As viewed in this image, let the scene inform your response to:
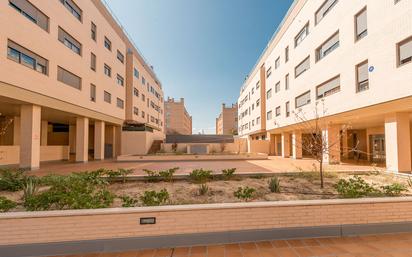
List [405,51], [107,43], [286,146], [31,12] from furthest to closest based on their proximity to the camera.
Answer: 1. [286,146]
2. [107,43]
3. [31,12]
4. [405,51]

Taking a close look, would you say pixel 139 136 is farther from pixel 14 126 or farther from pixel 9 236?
pixel 9 236

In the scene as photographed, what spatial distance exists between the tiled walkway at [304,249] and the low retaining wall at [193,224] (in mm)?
119

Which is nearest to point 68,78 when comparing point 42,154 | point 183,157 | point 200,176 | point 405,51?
point 42,154

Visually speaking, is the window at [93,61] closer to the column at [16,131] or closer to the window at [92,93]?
the window at [92,93]

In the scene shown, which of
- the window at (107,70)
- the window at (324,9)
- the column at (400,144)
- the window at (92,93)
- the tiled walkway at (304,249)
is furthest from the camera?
the window at (107,70)

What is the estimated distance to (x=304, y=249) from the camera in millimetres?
3455

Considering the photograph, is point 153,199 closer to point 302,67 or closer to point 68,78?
point 68,78

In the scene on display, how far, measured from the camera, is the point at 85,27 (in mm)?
16625

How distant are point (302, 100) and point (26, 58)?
19.6m

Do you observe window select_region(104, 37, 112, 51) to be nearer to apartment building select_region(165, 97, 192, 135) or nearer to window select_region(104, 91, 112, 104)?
window select_region(104, 91, 112, 104)

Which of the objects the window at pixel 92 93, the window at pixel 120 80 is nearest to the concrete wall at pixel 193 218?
the window at pixel 92 93

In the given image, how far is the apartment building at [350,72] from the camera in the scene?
9086mm

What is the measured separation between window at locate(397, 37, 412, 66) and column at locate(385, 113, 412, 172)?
118 inches

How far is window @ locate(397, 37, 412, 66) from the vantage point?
8492mm
